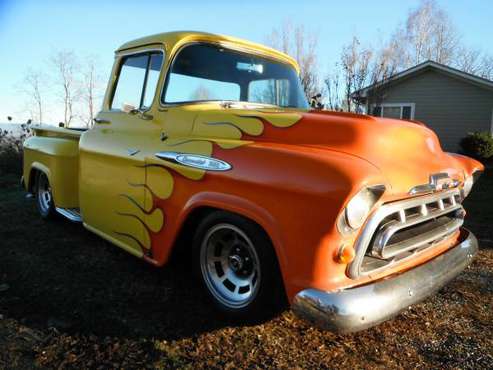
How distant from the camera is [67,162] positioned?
4688 millimetres

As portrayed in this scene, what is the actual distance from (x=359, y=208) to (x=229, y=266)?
115cm

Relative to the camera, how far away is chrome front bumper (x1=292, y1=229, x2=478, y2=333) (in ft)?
7.00

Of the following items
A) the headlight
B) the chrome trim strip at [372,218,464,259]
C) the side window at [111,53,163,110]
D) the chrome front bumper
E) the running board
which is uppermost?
the side window at [111,53,163,110]

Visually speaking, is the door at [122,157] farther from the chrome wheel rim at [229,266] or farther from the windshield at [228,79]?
the chrome wheel rim at [229,266]

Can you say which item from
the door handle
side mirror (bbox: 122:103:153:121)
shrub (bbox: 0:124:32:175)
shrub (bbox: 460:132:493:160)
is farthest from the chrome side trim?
shrub (bbox: 460:132:493:160)

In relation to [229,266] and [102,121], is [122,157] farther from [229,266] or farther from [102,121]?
[229,266]

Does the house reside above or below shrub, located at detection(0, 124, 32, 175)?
above

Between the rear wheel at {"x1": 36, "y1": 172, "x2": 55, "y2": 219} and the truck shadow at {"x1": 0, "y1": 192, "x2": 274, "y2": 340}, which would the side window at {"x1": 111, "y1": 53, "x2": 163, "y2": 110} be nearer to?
the truck shadow at {"x1": 0, "y1": 192, "x2": 274, "y2": 340}

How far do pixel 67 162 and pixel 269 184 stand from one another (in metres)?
3.18

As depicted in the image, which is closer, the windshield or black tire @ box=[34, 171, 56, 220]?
the windshield

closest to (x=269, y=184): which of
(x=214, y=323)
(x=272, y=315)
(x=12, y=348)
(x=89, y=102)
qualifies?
(x=272, y=315)

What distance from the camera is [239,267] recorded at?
112 inches

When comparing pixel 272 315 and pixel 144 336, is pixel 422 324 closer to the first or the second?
pixel 272 315

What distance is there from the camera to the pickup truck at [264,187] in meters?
2.22
